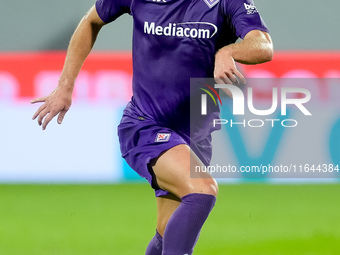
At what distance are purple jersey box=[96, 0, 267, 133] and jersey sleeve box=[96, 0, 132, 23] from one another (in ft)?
0.25

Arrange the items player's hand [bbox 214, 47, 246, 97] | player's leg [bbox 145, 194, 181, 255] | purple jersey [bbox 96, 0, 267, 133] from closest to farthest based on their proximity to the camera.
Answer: player's hand [bbox 214, 47, 246, 97] < purple jersey [bbox 96, 0, 267, 133] < player's leg [bbox 145, 194, 181, 255]

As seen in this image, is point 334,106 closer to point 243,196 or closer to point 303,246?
point 243,196

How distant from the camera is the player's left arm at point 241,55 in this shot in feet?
8.74

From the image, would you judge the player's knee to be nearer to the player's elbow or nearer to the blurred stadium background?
the player's elbow

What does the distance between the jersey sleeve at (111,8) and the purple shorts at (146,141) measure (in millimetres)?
435

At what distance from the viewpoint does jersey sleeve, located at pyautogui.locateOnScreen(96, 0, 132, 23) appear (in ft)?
11.0

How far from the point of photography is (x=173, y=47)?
3.17 m

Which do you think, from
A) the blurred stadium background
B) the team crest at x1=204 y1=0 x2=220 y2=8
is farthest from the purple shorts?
the blurred stadium background

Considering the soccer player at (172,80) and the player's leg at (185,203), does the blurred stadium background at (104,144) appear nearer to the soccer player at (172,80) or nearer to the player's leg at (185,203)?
the soccer player at (172,80)

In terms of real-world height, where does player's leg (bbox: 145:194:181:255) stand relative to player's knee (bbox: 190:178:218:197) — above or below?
below

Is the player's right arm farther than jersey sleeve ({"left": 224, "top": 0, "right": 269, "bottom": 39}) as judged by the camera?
Yes

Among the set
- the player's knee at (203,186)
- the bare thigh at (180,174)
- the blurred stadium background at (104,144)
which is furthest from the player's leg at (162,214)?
the blurred stadium background at (104,144)

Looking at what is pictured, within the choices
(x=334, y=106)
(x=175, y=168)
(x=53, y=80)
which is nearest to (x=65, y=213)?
(x=53, y=80)

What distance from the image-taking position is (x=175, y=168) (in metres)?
2.86
